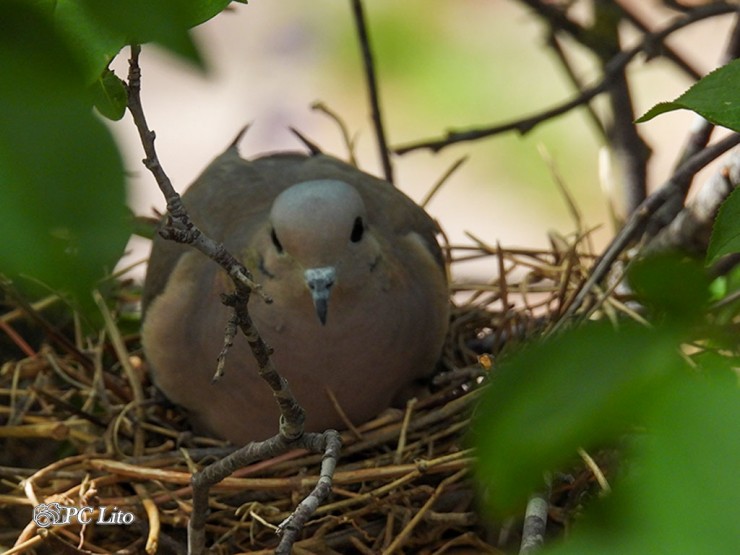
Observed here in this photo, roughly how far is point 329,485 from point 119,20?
814mm

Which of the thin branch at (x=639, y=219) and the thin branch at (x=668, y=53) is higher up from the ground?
the thin branch at (x=668, y=53)

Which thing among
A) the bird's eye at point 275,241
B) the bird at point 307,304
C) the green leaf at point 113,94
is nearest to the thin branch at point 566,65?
the bird at point 307,304

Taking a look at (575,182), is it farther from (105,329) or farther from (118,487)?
(118,487)

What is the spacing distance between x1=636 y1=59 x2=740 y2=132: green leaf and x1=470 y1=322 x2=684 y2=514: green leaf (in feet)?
1.16

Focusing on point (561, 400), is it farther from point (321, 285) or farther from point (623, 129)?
point (623, 129)

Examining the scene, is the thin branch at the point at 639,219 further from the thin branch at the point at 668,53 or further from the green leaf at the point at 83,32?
the green leaf at the point at 83,32

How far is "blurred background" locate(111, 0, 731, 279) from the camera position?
4348mm

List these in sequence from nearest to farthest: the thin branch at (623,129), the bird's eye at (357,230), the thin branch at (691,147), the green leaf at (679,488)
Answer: the green leaf at (679,488) → the bird's eye at (357,230) → the thin branch at (691,147) → the thin branch at (623,129)

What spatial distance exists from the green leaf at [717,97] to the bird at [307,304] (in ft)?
3.24

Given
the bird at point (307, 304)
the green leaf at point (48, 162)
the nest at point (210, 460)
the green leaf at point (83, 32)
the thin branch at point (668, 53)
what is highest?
the thin branch at point (668, 53)

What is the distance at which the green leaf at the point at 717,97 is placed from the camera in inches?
35.5

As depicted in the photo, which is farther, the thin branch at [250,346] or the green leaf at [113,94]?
the thin branch at [250,346]

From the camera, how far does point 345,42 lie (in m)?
4.43

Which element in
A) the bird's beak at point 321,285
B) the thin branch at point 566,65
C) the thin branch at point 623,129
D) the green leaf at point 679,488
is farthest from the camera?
the thin branch at point 566,65
